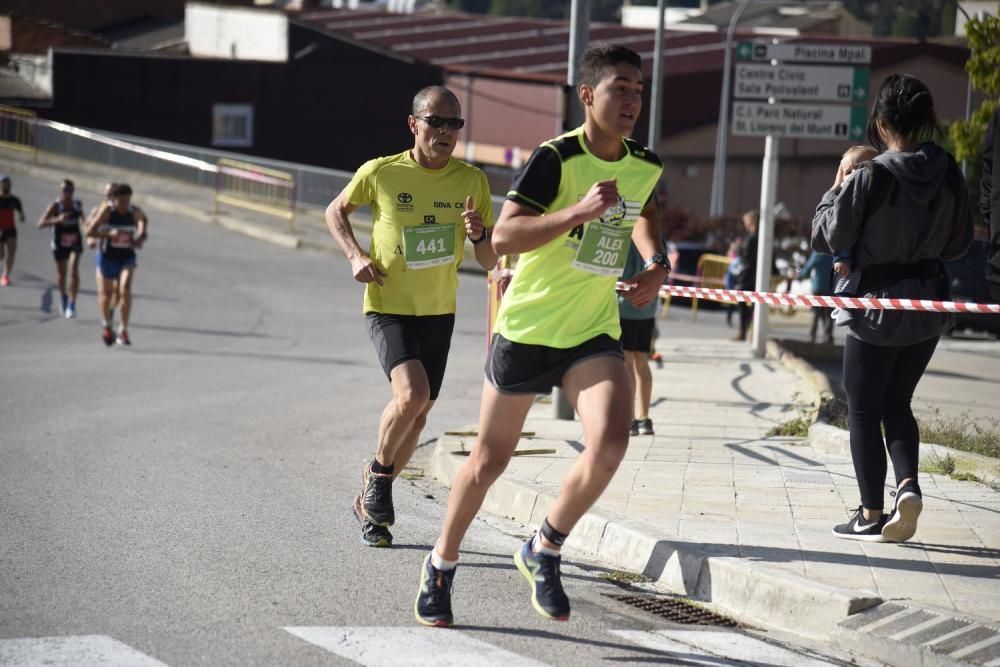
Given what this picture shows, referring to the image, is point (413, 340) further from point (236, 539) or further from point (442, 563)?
point (442, 563)

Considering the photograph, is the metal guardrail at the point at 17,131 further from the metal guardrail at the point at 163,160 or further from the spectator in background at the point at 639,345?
the spectator in background at the point at 639,345

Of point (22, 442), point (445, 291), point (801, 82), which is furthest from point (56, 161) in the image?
point (445, 291)

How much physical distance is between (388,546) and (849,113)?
31.6 ft

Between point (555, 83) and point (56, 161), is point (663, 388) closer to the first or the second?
point (56, 161)

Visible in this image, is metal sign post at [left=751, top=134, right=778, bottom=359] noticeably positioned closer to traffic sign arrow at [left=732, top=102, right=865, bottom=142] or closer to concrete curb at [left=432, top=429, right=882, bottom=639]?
traffic sign arrow at [left=732, top=102, right=865, bottom=142]

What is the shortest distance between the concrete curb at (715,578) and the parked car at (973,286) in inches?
707

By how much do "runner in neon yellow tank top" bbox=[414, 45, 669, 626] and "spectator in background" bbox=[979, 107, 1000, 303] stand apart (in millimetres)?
1600

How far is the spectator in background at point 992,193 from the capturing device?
236 inches

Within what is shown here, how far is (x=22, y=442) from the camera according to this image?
31.4ft

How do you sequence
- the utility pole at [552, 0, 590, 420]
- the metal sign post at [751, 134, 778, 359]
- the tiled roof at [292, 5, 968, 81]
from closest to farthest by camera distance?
the utility pole at [552, 0, 590, 420] → the metal sign post at [751, 134, 778, 359] → the tiled roof at [292, 5, 968, 81]

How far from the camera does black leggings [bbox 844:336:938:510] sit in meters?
6.47

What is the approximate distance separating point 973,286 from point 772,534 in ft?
60.9

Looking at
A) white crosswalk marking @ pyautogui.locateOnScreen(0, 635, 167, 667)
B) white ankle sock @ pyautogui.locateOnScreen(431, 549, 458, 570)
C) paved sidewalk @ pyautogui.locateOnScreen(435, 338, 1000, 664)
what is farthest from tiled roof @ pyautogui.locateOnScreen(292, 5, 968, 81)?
white crosswalk marking @ pyautogui.locateOnScreen(0, 635, 167, 667)

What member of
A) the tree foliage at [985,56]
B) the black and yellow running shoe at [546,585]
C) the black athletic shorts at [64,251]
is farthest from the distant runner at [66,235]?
the black and yellow running shoe at [546,585]
